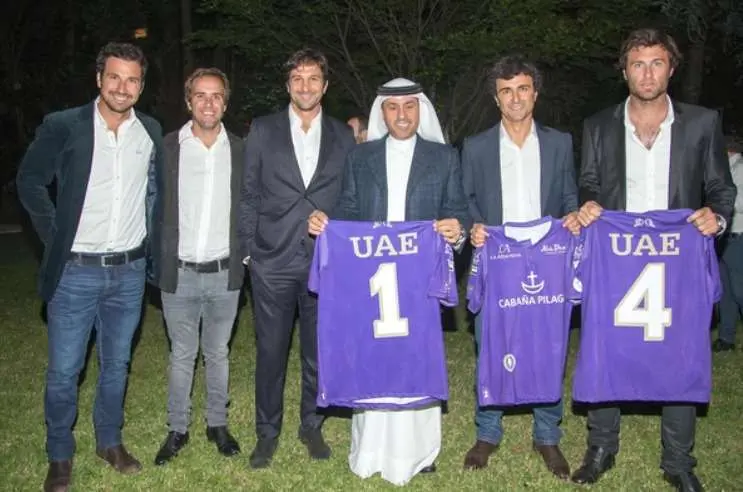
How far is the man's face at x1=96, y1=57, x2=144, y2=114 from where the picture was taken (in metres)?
4.99

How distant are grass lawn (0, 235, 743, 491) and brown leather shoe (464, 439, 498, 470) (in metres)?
0.07

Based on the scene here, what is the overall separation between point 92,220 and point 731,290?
7.29 m

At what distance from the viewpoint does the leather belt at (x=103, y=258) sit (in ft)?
16.4

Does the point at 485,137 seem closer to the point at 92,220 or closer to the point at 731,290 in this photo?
the point at 92,220

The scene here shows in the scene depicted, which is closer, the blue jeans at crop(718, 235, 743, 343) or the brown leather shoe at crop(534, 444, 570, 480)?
the brown leather shoe at crop(534, 444, 570, 480)

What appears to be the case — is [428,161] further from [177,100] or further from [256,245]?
[177,100]

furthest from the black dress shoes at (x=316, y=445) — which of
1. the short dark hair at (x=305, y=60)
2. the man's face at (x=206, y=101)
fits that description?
Result: the short dark hair at (x=305, y=60)

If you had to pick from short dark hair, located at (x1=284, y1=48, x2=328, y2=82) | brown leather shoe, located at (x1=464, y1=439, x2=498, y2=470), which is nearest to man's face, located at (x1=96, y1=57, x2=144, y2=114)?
short dark hair, located at (x1=284, y1=48, x2=328, y2=82)

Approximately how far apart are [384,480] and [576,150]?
11419 millimetres

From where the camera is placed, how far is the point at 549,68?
43.8 ft

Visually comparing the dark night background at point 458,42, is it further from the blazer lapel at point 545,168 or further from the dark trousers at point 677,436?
the dark trousers at point 677,436

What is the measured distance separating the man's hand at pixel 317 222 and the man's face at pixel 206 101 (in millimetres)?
986

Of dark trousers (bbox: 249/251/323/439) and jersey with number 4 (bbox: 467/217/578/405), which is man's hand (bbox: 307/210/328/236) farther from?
jersey with number 4 (bbox: 467/217/578/405)

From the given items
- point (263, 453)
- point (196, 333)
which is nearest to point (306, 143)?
point (196, 333)
